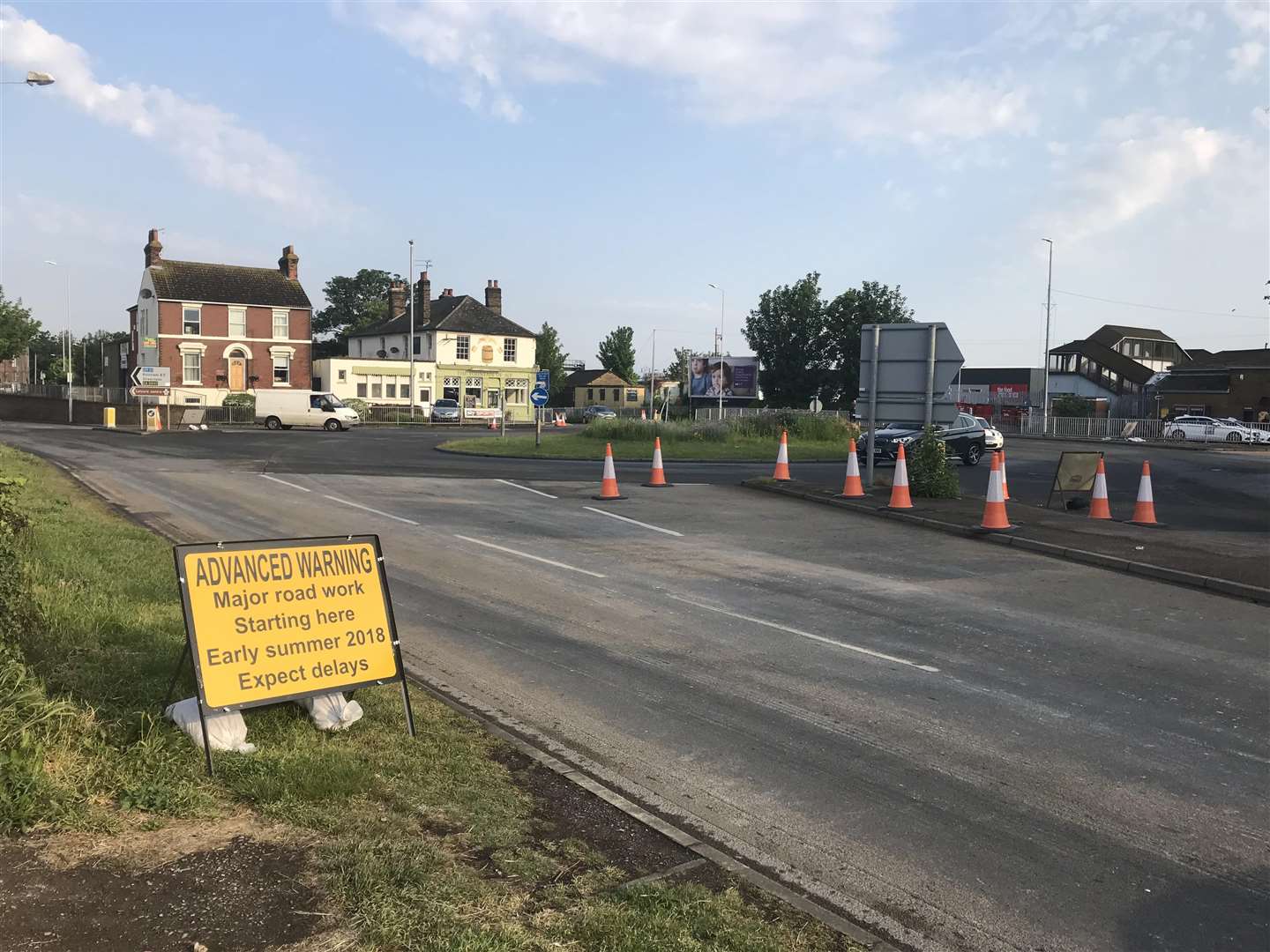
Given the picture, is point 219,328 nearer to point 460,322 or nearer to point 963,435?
point 460,322

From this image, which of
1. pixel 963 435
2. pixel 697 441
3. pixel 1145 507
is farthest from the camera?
pixel 697 441

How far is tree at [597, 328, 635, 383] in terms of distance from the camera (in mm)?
121562

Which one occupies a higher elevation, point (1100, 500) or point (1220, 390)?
point (1220, 390)

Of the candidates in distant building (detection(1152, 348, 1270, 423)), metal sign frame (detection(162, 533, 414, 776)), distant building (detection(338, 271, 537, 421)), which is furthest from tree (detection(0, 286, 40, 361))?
distant building (detection(1152, 348, 1270, 423))

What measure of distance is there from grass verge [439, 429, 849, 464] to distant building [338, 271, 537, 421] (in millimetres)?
37039

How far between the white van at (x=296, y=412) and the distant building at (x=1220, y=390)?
60043 mm

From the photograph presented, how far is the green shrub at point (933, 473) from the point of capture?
17.6 m

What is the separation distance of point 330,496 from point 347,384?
188 ft

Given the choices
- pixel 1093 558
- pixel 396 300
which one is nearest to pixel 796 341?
pixel 396 300

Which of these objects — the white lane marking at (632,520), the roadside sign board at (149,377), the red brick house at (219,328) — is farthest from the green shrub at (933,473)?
the red brick house at (219,328)

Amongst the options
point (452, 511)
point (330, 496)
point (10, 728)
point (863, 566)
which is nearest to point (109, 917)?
point (10, 728)

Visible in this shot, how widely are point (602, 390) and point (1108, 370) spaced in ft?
186

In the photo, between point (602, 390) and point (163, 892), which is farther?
point (602, 390)

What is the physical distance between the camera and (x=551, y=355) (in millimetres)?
110312
